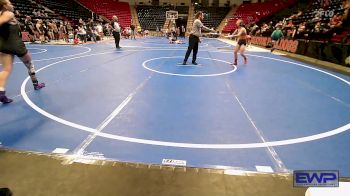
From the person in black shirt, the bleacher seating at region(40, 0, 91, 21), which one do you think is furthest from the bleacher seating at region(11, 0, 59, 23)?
the person in black shirt

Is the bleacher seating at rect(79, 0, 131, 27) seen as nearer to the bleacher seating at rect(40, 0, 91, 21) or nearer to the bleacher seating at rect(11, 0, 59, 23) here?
the bleacher seating at rect(40, 0, 91, 21)

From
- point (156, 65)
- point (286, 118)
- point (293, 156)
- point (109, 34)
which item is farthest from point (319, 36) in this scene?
point (109, 34)

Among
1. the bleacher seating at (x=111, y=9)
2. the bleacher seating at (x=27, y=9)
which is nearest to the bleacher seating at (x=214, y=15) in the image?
the bleacher seating at (x=111, y=9)

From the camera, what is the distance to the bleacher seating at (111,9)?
37.0m

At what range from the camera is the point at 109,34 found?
29.2 metres

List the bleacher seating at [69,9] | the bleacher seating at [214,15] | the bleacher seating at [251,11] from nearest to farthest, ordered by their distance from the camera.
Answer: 1. the bleacher seating at [69,9]
2. the bleacher seating at [251,11]
3. the bleacher seating at [214,15]

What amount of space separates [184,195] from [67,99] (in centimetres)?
369

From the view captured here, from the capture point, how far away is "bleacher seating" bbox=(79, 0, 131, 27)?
37031mm

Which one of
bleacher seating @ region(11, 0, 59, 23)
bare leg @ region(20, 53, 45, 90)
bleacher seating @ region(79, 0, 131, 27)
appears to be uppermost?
bleacher seating @ region(79, 0, 131, 27)

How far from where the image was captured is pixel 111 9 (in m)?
39.8

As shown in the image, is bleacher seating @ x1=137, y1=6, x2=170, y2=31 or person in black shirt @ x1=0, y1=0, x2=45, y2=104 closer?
person in black shirt @ x1=0, y1=0, x2=45, y2=104

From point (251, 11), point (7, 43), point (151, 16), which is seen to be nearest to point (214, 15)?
point (251, 11)

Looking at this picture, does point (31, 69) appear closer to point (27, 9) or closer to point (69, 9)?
point (27, 9)

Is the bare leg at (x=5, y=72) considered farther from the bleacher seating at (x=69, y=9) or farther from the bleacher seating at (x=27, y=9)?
the bleacher seating at (x=69, y=9)
